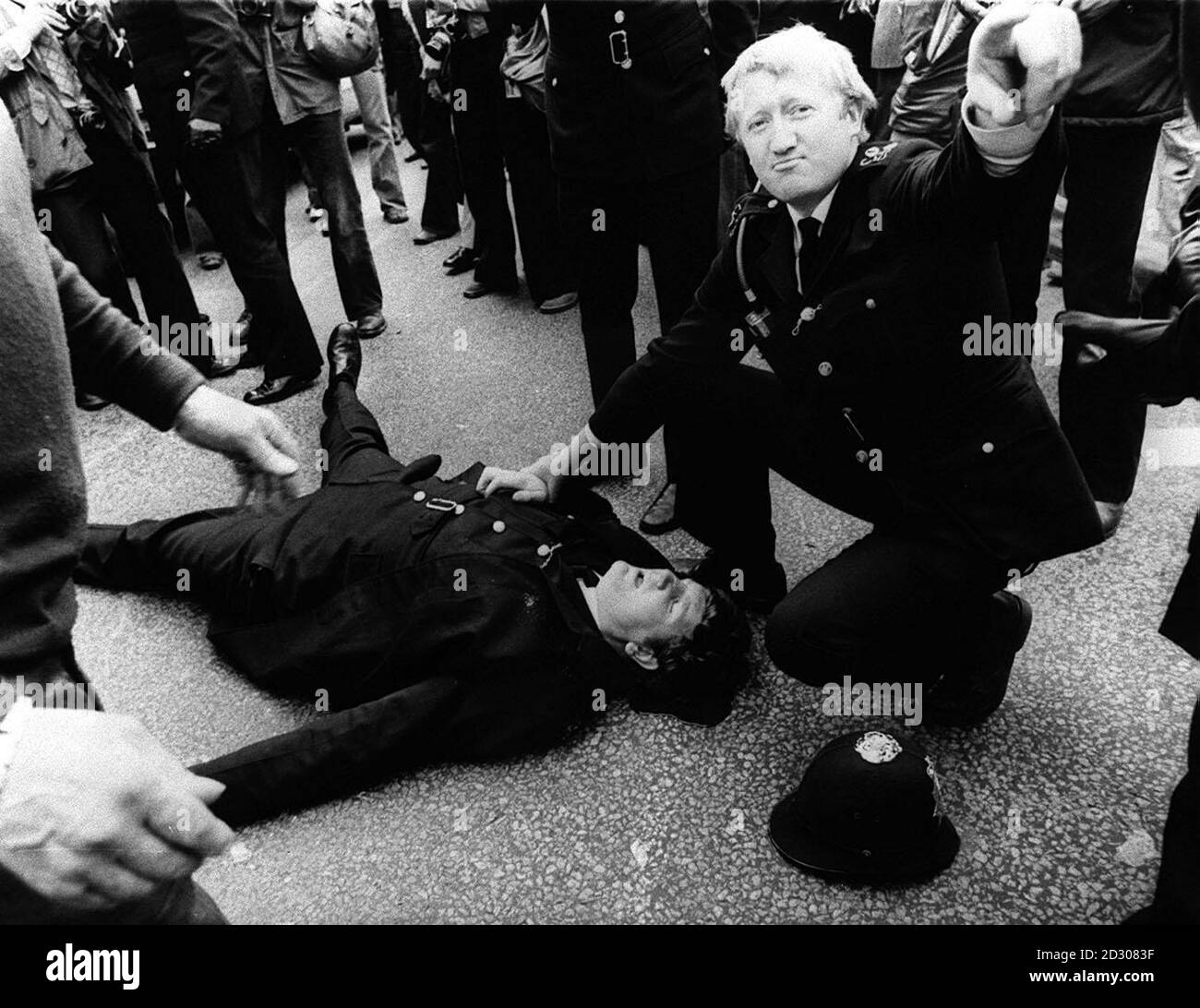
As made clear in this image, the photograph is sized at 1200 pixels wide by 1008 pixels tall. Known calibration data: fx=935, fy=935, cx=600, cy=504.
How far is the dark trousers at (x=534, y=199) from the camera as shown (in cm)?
400

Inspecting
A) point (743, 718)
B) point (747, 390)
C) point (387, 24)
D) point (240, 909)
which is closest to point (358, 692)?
point (240, 909)

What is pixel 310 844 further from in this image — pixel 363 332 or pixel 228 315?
pixel 228 315

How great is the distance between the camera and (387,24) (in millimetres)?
6289

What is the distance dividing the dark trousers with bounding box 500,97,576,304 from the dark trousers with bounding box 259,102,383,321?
0.70 m

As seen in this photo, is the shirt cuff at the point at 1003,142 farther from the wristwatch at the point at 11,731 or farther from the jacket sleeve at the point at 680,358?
the wristwatch at the point at 11,731

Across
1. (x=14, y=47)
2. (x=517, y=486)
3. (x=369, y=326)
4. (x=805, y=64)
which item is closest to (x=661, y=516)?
(x=517, y=486)

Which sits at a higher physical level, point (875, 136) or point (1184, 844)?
point (875, 136)

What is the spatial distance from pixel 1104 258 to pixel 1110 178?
0.66 ft

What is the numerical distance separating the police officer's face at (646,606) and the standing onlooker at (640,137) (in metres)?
0.58

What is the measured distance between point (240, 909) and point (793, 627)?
1.22m

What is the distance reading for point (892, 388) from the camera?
1774 mm

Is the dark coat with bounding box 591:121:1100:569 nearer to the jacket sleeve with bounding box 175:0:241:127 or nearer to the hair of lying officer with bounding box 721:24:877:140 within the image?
the hair of lying officer with bounding box 721:24:877:140

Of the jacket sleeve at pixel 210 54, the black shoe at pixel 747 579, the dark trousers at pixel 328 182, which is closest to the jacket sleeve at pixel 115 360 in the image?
the black shoe at pixel 747 579

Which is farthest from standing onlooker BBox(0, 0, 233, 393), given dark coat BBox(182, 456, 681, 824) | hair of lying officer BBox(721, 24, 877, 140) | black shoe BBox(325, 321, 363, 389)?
hair of lying officer BBox(721, 24, 877, 140)
